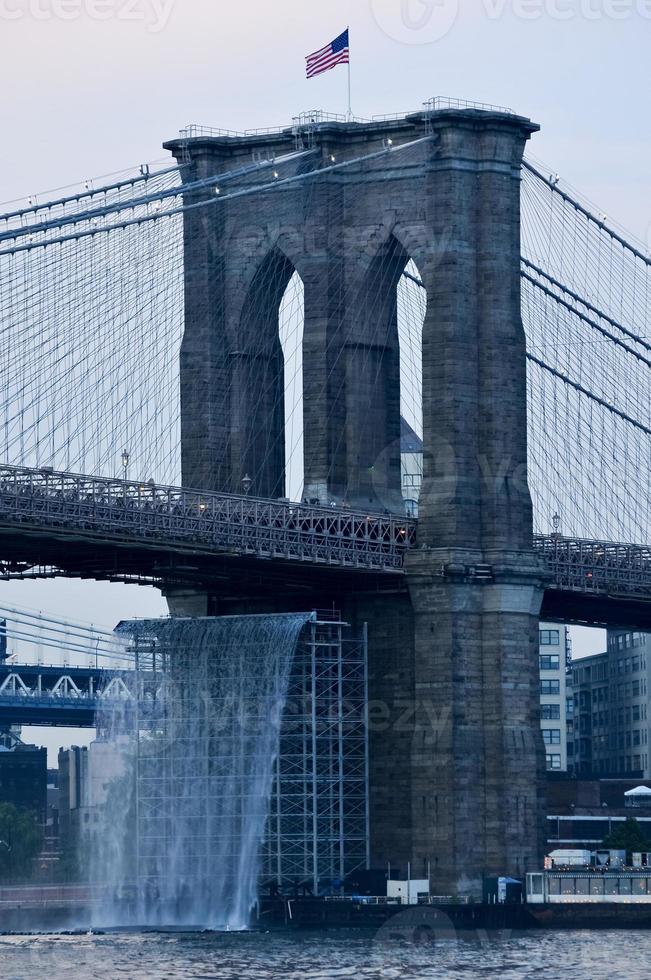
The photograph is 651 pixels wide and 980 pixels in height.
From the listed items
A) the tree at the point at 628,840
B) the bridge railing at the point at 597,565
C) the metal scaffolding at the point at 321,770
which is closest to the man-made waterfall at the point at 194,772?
the metal scaffolding at the point at 321,770

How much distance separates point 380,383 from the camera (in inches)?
5507

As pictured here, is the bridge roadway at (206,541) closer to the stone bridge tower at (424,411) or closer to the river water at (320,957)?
the stone bridge tower at (424,411)

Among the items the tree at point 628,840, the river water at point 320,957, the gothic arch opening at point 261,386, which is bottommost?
the river water at point 320,957

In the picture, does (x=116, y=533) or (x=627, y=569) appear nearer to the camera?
(x=116, y=533)

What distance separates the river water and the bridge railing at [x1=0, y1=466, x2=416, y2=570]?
1651cm

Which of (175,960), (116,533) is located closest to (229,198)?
(116,533)

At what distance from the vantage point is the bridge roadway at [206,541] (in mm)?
119625

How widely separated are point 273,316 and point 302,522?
1703 cm

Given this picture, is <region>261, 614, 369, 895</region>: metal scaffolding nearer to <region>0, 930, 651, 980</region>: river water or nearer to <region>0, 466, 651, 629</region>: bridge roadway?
<region>0, 466, 651, 629</region>: bridge roadway

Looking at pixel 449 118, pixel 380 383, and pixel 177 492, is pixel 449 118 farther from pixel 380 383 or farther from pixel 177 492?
pixel 177 492

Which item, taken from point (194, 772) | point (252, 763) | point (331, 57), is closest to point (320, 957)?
point (252, 763)

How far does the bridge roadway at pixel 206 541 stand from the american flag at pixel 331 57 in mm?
19316

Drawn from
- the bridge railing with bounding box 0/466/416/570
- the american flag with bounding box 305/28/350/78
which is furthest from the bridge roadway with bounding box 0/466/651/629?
the american flag with bounding box 305/28/350/78

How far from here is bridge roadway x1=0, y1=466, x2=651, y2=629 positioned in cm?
11962
